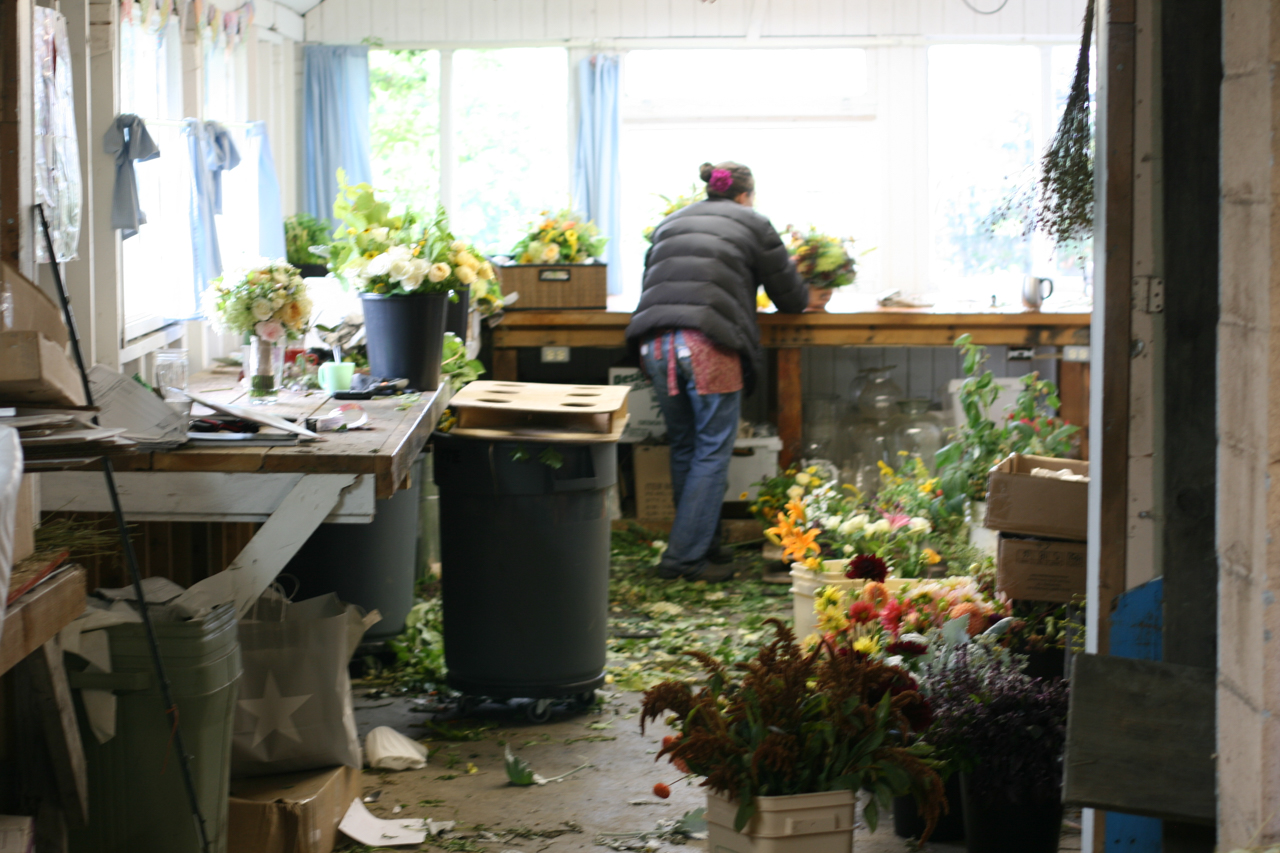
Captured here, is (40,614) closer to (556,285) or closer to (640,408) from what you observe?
(556,285)

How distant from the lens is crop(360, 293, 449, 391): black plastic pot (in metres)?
3.69

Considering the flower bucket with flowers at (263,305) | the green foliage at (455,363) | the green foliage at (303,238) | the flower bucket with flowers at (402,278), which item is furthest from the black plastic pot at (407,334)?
the green foliage at (303,238)

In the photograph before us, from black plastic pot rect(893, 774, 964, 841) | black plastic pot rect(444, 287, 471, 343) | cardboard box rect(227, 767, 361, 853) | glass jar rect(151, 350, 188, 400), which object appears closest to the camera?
cardboard box rect(227, 767, 361, 853)

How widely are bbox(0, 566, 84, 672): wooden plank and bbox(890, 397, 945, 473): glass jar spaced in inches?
192

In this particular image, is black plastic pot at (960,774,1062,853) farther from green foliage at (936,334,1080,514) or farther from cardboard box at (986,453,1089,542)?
green foliage at (936,334,1080,514)

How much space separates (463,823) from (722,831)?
3.01 ft

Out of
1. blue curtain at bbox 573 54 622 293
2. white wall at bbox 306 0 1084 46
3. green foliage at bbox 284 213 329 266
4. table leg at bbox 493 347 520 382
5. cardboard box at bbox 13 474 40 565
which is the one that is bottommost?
cardboard box at bbox 13 474 40 565

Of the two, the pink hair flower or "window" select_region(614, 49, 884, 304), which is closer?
the pink hair flower

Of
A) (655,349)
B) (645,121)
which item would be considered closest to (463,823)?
(655,349)

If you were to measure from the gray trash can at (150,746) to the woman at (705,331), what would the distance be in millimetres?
3190

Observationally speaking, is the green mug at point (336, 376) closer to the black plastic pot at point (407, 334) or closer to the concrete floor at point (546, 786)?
the black plastic pot at point (407, 334)

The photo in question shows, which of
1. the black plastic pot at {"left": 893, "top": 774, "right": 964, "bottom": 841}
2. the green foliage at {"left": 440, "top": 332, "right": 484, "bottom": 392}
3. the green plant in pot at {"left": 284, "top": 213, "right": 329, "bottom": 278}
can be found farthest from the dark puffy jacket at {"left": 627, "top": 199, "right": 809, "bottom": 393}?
the black plastic pot at {"left": 893, "top": 774, "right": 964, "bottom": 841}

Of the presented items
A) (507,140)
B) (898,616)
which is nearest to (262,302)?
(898,616)

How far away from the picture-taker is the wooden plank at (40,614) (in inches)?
63.4
